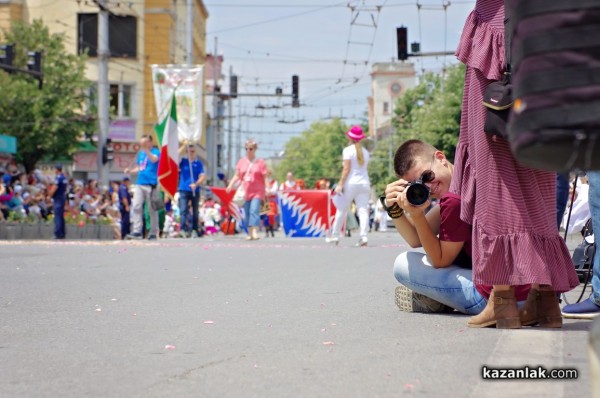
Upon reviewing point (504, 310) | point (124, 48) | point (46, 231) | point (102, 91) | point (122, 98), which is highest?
point (124, 48)

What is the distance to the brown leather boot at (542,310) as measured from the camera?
18.4 feet

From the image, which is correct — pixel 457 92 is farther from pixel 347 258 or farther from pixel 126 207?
pixel 347 258

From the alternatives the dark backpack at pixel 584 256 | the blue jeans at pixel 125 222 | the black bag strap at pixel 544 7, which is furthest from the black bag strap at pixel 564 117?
the blue jeans at pixel 125 222

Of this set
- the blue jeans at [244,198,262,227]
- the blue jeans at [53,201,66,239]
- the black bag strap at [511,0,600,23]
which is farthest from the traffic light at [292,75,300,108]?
the black bag strap at [511,0,600,23]

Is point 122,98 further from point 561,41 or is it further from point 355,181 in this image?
point 561,41

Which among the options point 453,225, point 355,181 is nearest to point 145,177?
point 355,181

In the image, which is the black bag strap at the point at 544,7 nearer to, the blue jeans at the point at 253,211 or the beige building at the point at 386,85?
the blue jeans at the point at 253,211

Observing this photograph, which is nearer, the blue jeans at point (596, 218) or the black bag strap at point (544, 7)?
the black bag strap at point (544, 7)

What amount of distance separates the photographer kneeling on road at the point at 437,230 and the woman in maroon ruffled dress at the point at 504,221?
0.32m

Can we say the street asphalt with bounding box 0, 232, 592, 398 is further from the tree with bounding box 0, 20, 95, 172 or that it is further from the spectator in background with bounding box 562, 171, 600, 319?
the tree with bounding box 0, 20, 95, 172

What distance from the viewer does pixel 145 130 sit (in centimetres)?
6266

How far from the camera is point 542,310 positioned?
5648mm

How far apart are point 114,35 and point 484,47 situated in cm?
5821

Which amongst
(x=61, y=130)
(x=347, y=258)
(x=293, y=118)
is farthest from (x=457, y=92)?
(x=347, y=258)
